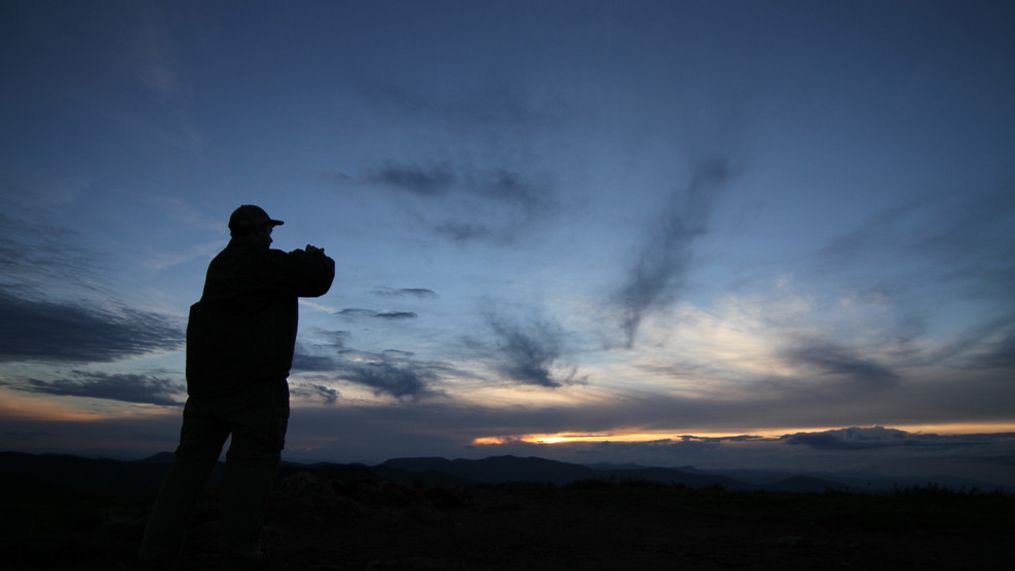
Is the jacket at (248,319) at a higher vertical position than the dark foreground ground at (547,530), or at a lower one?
higher

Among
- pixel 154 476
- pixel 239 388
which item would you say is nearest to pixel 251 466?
pixel 239 388

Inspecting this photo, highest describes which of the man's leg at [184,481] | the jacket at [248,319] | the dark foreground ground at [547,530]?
the jacket at [248,319]

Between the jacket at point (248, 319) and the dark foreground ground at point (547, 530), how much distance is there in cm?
123

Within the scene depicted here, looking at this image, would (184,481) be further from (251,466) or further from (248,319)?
(248,319)

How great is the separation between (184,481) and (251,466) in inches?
→ 22.1

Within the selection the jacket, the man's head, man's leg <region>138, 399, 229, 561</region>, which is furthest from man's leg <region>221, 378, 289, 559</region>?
the man's head

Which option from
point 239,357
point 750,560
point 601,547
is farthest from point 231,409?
point 750,560

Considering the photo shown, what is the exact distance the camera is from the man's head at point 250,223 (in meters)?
4.20

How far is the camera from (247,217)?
13.9 feet

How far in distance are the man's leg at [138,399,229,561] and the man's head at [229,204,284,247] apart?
124 cm

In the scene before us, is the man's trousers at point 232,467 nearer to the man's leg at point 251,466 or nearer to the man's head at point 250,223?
the man's leg at point 251,466

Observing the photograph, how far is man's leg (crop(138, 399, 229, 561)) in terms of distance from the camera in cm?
362

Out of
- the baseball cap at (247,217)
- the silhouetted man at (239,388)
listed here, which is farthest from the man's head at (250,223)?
the silhouetted man at (239,388)

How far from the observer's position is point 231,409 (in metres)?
3.70
